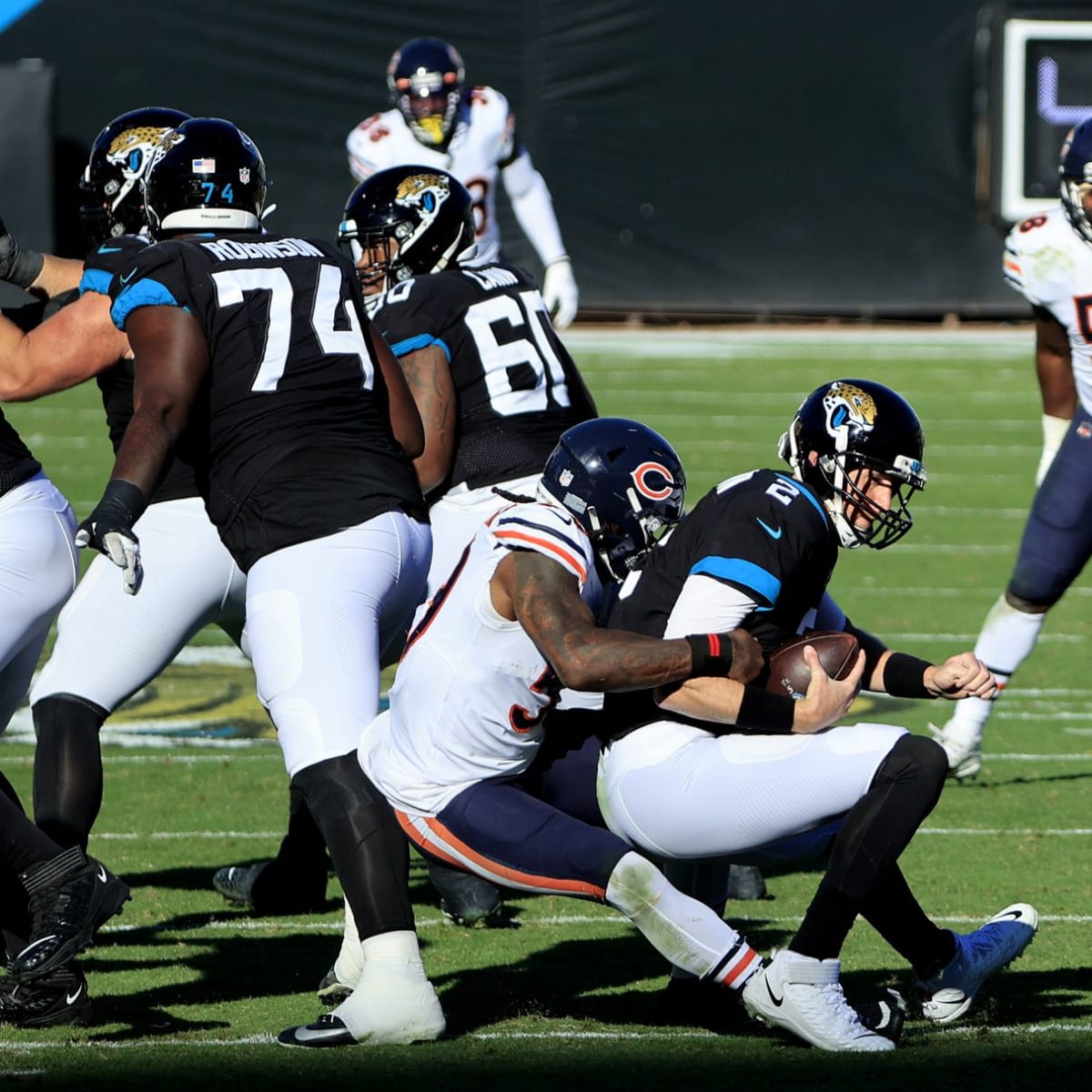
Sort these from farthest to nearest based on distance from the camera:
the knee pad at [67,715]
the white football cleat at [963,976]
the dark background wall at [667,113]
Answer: the dark background wall at [667,113]
the knee pad at [67,715]
the white football cleat at [963,976]

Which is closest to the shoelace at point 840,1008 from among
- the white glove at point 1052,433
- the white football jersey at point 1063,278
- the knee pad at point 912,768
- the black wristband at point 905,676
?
the knee pad at point 912,768

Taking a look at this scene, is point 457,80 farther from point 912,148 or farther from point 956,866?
point 912,148

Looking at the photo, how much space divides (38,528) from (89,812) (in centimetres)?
61

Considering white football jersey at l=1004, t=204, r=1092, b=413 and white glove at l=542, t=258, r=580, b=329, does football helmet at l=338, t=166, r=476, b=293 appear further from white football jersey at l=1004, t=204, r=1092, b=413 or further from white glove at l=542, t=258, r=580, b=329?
white glove at l=542, t=258, r=580, b=329

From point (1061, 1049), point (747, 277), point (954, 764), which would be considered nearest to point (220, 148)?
point (1061, 1049)

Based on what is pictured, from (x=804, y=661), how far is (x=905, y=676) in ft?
1.21

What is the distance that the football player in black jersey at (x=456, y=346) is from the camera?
17.2 ft

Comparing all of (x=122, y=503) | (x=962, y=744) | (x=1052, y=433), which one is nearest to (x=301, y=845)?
(x=122, y=503)

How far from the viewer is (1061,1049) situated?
3693 millimetres

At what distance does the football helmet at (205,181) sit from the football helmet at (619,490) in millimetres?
954

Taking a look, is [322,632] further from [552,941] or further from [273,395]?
[552,941]

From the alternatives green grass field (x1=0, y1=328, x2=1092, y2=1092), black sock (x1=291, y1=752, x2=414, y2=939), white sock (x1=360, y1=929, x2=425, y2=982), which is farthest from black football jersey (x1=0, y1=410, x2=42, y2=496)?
white sock (x1=360, y1=929, x2=425, y2=982)

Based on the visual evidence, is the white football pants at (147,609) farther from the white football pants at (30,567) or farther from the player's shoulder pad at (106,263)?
the player's shoulder pad at (106,263)

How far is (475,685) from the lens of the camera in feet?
12.1
